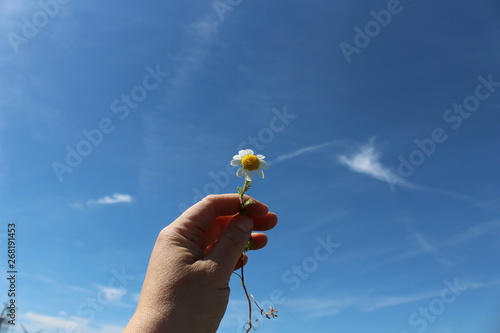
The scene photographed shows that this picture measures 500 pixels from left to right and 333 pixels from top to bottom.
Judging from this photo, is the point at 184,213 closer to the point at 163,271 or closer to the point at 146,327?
the point at 163,271

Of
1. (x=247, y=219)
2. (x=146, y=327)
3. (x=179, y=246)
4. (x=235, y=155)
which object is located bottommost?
(x=146, y=327)

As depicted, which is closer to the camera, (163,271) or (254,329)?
(163,271)

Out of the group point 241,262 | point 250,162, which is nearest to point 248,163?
point 250,162

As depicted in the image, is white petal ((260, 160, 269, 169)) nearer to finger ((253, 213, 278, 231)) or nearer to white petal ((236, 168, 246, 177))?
white petal ((236, 168, 246, 177))

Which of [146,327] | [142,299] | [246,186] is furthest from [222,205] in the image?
[146,327]

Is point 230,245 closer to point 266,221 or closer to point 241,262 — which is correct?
point 241,262

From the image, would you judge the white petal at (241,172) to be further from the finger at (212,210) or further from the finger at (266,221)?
the finger at (266,221)

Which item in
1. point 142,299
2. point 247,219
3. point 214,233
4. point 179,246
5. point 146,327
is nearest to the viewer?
point 146,327
